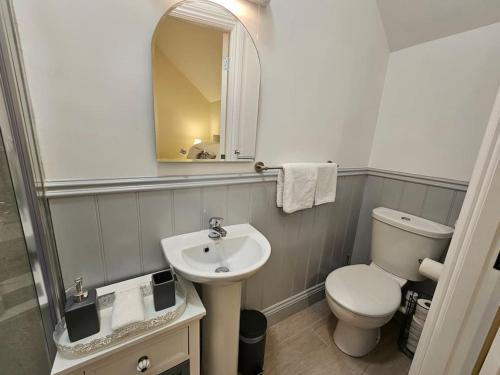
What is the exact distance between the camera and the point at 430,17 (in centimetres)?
128

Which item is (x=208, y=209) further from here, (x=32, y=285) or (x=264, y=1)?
(x=264, y=1)

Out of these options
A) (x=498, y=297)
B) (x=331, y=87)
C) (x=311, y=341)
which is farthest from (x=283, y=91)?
(x=311, y=341)

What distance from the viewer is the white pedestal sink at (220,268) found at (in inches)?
37.9

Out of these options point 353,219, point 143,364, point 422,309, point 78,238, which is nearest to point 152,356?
point 143,364

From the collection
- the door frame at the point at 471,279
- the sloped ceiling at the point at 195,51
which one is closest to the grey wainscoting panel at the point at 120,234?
the sloped ceiling at the point at 195,51

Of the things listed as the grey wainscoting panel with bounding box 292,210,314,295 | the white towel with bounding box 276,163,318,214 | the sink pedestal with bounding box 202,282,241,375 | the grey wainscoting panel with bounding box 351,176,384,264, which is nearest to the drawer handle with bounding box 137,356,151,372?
the sink pedestal with bounding box 202,282,241,375

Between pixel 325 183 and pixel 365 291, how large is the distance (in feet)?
2.21

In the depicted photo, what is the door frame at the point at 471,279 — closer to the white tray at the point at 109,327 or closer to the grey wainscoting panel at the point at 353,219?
the white tray at the point at 109,327

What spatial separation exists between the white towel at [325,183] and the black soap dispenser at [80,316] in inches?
46.7

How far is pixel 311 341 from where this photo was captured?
1480 millimetres

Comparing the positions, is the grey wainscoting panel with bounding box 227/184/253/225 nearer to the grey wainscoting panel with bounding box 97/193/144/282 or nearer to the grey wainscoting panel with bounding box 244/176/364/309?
the grey wainscoting panel with bounding box 244/176/364/309

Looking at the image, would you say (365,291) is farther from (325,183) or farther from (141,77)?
(141,77)

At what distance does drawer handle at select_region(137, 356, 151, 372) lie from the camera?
0.78 meters

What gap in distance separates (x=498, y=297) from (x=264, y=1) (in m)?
1.31
